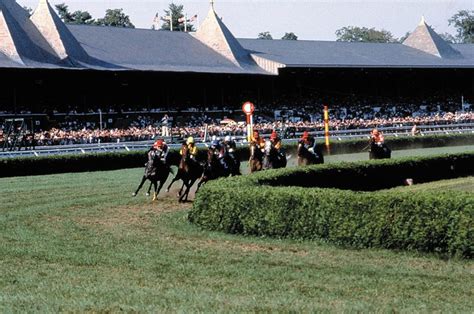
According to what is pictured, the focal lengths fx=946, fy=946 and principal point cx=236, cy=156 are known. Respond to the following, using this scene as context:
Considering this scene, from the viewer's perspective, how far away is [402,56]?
64.4 meters

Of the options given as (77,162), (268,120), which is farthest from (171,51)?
(77,162)

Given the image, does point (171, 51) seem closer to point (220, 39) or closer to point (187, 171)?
point (220, 39)

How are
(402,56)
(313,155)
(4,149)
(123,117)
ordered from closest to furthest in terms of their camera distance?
(313,155), (4,149), (123,117), (402,56)

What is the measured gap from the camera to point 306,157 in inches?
1051

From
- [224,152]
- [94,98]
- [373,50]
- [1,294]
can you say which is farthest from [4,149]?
[373,50]

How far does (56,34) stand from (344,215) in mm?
36728

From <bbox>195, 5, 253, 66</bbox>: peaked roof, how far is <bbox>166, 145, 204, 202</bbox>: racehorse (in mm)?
33644

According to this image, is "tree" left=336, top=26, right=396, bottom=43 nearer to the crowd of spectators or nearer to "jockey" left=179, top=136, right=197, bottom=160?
the crowd of spectators

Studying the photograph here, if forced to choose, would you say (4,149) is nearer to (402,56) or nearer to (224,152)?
(224,152)

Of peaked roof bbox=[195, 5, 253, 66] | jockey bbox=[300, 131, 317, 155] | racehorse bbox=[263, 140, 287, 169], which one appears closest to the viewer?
racehorse bbox=[263, 140, 287, 169]

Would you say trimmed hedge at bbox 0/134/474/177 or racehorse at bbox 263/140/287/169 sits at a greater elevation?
racehorse at bbox 263/140/287/169

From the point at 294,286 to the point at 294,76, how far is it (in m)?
46.2

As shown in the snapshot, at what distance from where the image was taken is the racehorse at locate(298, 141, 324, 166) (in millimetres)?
26625

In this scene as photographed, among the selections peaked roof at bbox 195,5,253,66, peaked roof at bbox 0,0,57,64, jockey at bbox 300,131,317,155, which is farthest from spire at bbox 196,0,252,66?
jockey at bbox 300,131,317,155
